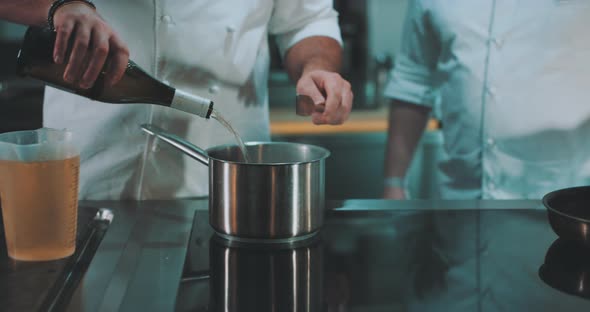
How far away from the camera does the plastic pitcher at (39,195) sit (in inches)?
31.4

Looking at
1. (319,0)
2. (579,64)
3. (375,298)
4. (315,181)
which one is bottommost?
(375,298)

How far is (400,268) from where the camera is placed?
854 millimetres

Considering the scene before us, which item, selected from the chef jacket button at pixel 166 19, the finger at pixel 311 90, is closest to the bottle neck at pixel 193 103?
the finger at pixel 311 90

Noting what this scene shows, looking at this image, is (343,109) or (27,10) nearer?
(27,10)

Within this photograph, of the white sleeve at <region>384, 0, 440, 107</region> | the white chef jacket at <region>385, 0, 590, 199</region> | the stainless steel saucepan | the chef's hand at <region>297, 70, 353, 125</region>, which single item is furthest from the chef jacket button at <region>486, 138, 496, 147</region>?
the stainless steel saucepan

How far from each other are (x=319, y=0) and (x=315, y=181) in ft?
2.00

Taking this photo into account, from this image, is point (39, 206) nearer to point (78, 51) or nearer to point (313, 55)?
point (78, 51)

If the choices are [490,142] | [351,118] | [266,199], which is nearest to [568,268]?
[266,199]

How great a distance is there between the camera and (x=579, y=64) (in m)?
1.46

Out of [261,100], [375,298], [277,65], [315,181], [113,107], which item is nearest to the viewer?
[375,298]

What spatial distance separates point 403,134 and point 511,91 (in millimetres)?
319

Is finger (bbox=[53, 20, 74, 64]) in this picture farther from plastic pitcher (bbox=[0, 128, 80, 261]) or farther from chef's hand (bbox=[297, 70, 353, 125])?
chef's hand (bbox=[297, 70, 353, 125])

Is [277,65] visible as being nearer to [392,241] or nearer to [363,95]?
[363,95]

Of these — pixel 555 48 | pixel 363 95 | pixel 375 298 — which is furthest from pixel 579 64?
pixel 363 95
